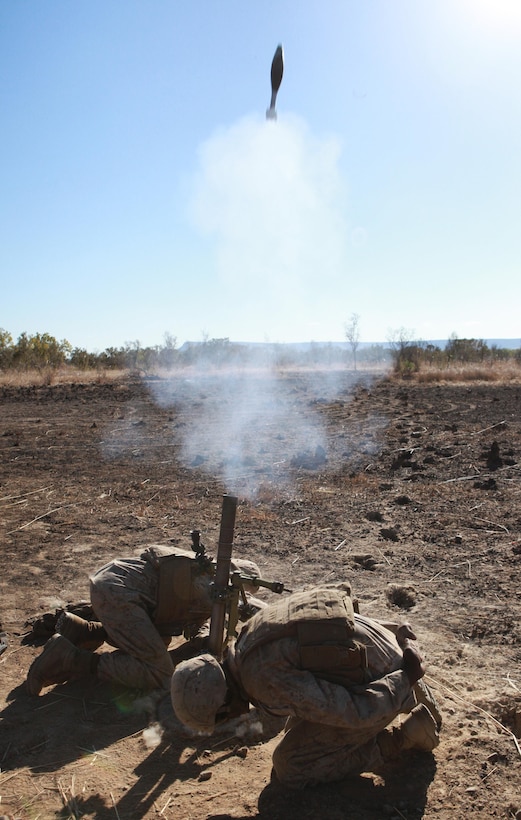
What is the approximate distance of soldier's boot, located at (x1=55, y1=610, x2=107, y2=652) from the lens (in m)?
4.20

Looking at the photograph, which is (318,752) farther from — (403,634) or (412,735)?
(403,634)

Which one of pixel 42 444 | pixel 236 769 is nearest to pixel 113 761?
pixel 236 769

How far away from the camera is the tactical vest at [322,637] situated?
2773mm

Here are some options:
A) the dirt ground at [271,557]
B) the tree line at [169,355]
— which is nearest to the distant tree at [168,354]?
the tree line at [169,355]

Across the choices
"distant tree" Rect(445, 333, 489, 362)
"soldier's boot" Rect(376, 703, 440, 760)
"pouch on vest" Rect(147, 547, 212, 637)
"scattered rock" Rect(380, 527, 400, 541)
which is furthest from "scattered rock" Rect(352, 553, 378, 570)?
"distant tree" Rect(445, 333, 489, 362)

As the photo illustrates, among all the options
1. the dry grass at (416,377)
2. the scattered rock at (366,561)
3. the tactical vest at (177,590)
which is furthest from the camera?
the dry grass at (416,377)

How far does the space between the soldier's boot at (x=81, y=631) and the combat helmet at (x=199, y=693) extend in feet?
5.46

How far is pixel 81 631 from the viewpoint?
4266 mm

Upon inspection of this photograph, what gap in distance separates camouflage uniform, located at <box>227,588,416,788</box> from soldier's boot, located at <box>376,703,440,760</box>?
5cm

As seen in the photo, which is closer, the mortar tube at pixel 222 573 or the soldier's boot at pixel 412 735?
the soldier's boot at pixel 412 735

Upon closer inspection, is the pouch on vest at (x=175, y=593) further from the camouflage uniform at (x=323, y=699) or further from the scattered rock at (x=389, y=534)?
the scattered rock at (x=389, y=534)

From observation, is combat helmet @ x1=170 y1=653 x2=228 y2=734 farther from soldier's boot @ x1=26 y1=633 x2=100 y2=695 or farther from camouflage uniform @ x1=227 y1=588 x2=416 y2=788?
soldier's boot @ x1=26 y1=633 x2=100 y2=695

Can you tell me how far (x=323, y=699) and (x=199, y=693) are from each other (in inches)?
20.7

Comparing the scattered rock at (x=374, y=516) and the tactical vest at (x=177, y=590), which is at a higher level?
the tactical vest at (x=177, y=590)
